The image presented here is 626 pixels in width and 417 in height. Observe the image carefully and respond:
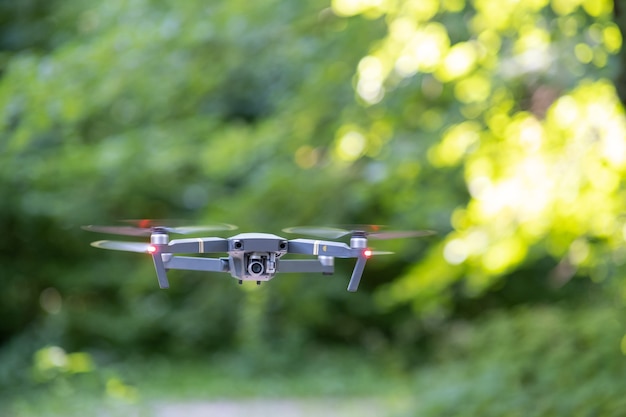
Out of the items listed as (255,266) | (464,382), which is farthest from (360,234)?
(464,382)

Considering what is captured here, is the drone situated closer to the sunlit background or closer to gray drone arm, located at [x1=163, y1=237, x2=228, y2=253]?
gray drone arm, located at [x1=163, y1=237, x2=228, y2=253]

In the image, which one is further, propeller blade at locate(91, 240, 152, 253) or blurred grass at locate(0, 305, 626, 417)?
blurred grass at locate(0, 305, 626, 417)

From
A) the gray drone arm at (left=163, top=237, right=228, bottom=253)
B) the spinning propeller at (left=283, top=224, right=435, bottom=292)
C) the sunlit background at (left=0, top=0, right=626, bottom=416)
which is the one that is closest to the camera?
the gray drone arm at (left=163, top=237, right=228, bottom=253)

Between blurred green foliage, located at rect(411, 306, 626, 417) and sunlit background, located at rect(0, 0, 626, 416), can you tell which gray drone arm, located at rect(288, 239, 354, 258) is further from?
blurred green foliage, located at rect(411, 306, 626, 417)

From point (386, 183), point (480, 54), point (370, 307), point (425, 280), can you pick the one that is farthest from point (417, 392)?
point (370, 307)

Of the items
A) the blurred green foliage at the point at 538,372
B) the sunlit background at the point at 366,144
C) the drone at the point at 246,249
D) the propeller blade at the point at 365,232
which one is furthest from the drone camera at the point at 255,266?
the blurred green foliage at the point at 538,372

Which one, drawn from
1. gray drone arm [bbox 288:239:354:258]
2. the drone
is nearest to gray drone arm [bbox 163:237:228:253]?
the drone

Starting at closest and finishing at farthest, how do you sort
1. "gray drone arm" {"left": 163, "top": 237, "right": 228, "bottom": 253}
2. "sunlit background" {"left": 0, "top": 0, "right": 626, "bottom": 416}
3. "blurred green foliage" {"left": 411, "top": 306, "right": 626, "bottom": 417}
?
"gray drone arm" {"left": 163, "top": 237, "right": 228, "bottom": 253}, "sunlit background" {"left": 0, "top": 0, "right": 626, "bottom": 416}, "blurred green foliage" {"left": 411, "top": 306, "right": 626, "bottom": 417}

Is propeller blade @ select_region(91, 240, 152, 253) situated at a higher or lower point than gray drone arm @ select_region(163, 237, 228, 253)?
higher

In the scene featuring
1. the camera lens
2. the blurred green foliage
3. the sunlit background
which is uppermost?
the sunlit background
